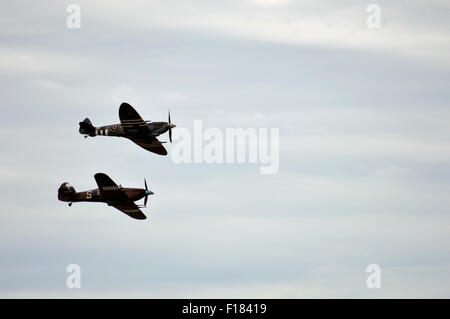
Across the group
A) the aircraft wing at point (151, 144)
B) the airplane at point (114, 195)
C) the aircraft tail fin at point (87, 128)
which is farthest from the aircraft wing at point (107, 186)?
the aircraft tail fin at point (87, 128)

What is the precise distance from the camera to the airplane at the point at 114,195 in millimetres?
140250

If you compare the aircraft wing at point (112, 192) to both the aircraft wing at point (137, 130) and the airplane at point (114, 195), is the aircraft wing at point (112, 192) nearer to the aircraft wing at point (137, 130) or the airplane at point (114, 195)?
the airplane at point (114, 195)

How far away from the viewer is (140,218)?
148 meters

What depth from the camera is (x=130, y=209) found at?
479 ft

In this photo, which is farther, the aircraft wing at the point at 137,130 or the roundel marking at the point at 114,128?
the roundel marking at the point at 114,128

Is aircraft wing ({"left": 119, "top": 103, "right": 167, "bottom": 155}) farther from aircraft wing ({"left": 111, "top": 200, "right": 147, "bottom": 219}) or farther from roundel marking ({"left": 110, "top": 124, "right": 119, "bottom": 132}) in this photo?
aircraft wing ({"left": 111, "top": 200, "right": 147, "bottom": 219})

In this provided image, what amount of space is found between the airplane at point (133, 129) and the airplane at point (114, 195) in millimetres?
10919

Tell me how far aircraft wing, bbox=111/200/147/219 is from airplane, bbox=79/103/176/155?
11.9m

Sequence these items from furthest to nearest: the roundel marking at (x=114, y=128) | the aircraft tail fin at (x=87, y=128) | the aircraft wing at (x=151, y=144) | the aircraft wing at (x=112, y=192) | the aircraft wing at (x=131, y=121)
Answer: the aircraft tail fin at (x=87, y=128) → the aircraft wing at (x=151, y=144) → the roundel marking at (x=114, y=128) → the aircraft wing at (x=131, y=121) → the aircraft wing at (x=112, y=192)

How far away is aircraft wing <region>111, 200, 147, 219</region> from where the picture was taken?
144 m
